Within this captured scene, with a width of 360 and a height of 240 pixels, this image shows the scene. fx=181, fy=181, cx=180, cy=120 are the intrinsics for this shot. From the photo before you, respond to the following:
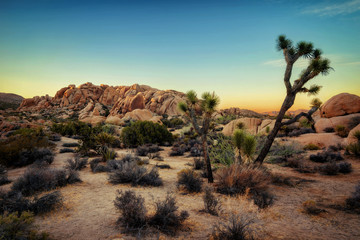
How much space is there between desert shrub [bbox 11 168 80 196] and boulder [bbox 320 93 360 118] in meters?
21.9

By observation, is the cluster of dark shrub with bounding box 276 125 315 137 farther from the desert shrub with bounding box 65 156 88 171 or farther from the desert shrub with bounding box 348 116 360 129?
the desert shrub with bounding box 65 156 88 171

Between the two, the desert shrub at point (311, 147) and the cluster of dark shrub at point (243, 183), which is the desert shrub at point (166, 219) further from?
the desert shrub at point (311, 147)

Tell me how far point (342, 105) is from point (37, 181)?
22.8 meters

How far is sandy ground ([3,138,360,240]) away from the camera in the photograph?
3.49 m

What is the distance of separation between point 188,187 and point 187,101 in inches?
127

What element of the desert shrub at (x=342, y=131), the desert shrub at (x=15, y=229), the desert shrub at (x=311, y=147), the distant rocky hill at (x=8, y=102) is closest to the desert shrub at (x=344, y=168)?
the desert shrub at (x=311, y=147)

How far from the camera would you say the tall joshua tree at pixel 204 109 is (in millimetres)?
6656

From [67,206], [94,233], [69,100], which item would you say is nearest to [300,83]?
[94,233]

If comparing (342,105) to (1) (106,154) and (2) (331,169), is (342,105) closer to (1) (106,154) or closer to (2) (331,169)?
(2) (331,169)

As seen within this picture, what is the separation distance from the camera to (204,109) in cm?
682

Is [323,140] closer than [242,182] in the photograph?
No

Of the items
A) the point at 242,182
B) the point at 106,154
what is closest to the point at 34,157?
the point at 106,154

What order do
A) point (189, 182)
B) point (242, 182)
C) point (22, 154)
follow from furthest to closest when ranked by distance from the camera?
point (22, 154) < point (189, 182) < point (242, 182)

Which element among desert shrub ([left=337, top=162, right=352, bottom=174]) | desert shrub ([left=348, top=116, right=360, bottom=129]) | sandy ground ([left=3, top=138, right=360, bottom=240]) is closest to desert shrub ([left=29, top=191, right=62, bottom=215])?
sandy ground ([left=3, top=138, right=360, bottom=240])
